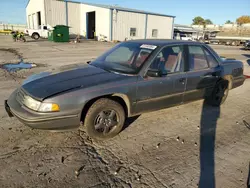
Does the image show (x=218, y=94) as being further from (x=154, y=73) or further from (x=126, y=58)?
(x=126, y=58)

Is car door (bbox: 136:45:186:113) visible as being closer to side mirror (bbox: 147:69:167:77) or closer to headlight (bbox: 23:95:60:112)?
side mirror (bbox: 147:69:167:77)

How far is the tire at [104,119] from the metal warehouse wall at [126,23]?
28264 mm

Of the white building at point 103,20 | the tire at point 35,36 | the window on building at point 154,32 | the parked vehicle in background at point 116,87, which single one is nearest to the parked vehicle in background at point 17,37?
the tire at point 35,36

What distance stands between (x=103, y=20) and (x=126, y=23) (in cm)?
345

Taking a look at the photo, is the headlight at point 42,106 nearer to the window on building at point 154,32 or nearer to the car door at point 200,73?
the car door at point 200,73

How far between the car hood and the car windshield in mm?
222

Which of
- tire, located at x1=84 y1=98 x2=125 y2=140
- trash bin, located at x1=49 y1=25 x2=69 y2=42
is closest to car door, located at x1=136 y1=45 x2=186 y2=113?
tire, located at x1=84 y1=98 x2=125 y2=140

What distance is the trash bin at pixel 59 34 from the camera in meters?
25.2

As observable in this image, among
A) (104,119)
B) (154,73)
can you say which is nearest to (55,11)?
(154,73)

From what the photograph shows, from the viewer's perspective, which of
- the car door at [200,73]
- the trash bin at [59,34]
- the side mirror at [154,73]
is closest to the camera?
the side mirror at [154,73]

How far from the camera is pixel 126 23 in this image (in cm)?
3072

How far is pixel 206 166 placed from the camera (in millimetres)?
2781

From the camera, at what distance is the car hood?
9.68ft

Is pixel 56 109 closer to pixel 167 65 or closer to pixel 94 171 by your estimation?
pixel 94 171
